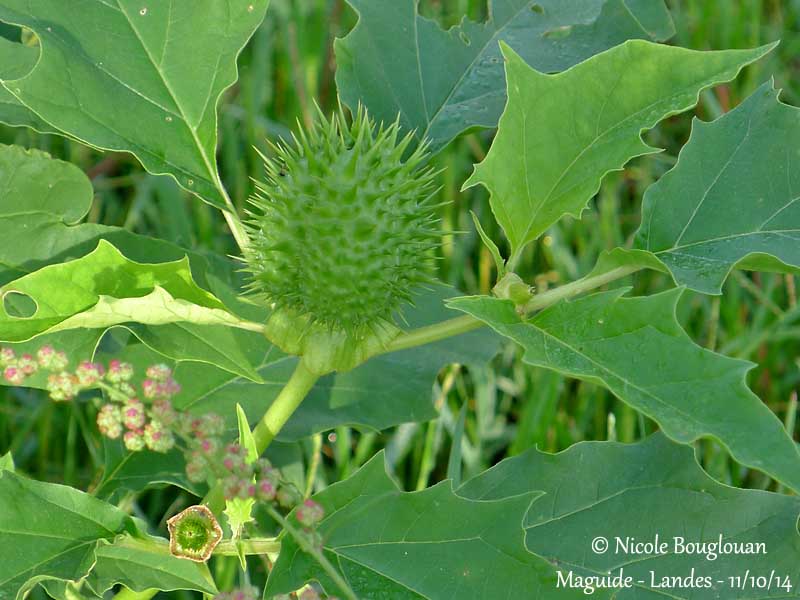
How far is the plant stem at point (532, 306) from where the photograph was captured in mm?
1515

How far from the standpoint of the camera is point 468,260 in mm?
3213

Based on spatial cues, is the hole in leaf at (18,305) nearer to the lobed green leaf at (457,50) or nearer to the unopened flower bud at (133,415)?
the unopened flower bud at (133,415)

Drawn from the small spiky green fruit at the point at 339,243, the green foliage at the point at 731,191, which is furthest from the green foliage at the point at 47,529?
the green foliage at the point at 731,191

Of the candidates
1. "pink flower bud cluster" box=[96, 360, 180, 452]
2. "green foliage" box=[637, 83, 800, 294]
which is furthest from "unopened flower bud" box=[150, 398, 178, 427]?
"green foliage" box=[637, 83, 800, 294]

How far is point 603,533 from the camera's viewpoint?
5.71ft

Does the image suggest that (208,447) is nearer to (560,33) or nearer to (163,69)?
(163,69)

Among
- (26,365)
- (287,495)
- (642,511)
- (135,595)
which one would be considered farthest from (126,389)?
(642,511)

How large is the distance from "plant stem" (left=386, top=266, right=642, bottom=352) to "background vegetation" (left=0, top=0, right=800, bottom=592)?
0.67 meters

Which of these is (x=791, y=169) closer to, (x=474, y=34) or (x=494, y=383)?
(x=474, y=34)

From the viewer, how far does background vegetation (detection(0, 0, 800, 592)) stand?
8.80ft

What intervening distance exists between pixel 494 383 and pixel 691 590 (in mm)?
1236

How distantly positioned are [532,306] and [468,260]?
5.59 ft

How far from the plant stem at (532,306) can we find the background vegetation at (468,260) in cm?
67

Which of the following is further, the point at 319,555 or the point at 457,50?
the point at 457,50
